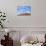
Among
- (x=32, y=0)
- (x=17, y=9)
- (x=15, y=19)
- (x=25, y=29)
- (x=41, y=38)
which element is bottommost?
(x=41, y=38)

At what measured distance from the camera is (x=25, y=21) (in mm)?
3742

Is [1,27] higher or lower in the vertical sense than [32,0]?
lower

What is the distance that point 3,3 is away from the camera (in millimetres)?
3734

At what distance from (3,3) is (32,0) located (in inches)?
30.7

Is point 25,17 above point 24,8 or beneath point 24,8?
beneath

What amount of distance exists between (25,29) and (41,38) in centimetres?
49

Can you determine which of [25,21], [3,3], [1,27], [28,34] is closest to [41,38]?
[28,34]

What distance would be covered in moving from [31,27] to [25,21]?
0.75 ft

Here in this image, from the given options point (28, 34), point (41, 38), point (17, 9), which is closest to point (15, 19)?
point (17, 9)

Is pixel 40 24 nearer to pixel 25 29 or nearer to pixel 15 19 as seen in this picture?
pixel 25 29

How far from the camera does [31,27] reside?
3.72m

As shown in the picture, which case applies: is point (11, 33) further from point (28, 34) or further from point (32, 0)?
point (32, 0)

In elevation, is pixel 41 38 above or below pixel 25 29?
below

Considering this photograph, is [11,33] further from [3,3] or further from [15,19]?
[3,3]
